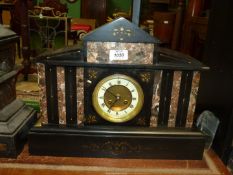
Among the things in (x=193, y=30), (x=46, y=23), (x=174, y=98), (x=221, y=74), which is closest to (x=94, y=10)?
(x=46, y=23)

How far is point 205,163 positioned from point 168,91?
31cm

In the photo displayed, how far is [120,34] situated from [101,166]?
0.46m

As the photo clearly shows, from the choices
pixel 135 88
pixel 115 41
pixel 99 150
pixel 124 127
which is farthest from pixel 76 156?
pixel 115 41

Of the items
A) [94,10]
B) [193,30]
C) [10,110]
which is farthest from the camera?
[94,10]

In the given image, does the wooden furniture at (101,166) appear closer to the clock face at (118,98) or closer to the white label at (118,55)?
the clock face at (118,98)

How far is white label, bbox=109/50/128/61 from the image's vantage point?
2.84 feet

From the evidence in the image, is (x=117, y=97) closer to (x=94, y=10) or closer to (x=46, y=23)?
(x=46, y=23)

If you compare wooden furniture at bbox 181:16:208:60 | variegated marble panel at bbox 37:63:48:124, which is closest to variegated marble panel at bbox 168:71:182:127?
variegated marble panel at bbox 37:63:48:124

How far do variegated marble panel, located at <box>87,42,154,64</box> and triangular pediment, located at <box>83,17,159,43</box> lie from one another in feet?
0.05

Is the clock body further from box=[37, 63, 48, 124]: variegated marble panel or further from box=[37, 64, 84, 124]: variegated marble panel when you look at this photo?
box=[37, 63, 48, 124]: variegated marble panel

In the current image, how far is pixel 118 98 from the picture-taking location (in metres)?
0.93

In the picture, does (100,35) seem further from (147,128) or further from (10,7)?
(10,7)

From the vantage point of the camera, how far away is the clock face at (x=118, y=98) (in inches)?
35.7

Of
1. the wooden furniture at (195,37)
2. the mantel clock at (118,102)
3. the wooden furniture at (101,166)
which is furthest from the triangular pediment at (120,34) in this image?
the wooden furniture at (195,37)
